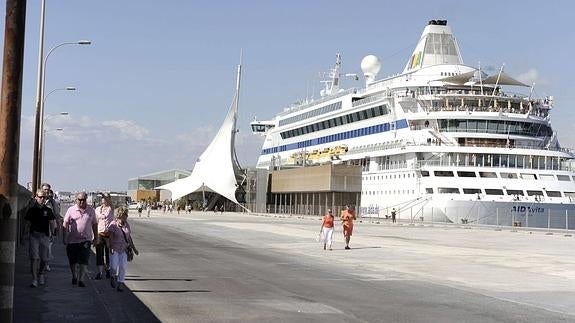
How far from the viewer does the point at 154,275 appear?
15.8 m

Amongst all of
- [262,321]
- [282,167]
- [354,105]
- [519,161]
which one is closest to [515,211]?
[519,161]

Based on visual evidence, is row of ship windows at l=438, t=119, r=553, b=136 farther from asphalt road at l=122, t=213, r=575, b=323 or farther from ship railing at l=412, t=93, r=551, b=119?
asphalt road at l=122, t=213, r=575, b=323

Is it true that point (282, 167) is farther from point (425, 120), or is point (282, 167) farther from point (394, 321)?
point (394, 321)

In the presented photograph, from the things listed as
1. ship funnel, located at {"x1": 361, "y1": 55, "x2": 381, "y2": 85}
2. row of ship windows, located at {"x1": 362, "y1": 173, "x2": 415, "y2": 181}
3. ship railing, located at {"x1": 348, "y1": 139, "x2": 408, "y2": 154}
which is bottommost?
row of ship windows, located at {"x1": 362, "y1": 173, "x2": 415, "y2": 181}

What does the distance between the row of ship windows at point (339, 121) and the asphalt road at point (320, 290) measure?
1956 inches

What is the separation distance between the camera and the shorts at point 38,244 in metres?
12.9

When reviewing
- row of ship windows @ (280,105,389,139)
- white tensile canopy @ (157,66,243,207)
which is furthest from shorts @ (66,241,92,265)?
white tensile canopy @ (157,66,243,207)

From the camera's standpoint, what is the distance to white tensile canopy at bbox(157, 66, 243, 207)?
10175 cm

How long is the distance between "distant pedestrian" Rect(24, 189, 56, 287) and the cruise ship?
47472 mm

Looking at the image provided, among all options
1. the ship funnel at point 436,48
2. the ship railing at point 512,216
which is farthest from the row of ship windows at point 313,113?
the ship railing at point 512,216

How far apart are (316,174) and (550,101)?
79.4 ft

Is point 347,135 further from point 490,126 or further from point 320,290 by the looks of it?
point 320,290

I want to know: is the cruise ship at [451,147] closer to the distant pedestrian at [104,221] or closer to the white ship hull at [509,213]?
the white ship hull at [509,213]

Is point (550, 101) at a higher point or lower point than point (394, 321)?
higher
